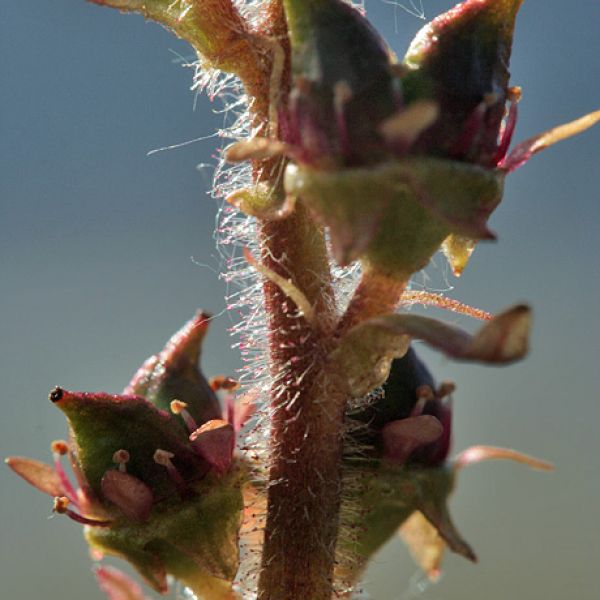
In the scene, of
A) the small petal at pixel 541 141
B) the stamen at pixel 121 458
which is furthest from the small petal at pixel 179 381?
the small petal at pixel 541 141

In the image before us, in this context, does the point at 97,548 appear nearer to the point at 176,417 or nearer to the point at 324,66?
the point at 176,417

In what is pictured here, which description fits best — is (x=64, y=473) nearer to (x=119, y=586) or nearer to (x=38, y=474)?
(x=38, y=474)

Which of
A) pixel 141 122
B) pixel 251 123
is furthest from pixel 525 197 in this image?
pixel 251 123

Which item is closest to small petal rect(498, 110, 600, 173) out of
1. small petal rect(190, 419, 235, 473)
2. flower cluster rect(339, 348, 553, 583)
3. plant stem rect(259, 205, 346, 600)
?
plant stem rect(259, 205, 346, 600)

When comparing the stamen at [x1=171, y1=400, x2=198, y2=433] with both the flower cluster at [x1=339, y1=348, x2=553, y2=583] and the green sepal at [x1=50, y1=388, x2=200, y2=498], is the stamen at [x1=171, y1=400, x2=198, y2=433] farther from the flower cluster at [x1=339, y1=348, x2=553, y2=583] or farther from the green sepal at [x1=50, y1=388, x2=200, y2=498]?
the flower cluster at [x1=339, y1=348, x2=553, y2=583]

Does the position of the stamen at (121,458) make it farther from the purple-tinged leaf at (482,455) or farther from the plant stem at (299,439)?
the purple-tinged leaf at (482,455)

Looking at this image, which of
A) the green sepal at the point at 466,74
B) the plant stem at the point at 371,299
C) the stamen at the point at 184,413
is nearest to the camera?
the green sepal at the point at 466,74
